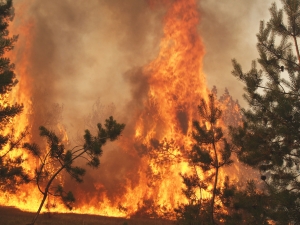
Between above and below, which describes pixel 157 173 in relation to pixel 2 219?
above

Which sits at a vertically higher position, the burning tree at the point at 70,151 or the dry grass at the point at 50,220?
the burning tree at the point at 70,151

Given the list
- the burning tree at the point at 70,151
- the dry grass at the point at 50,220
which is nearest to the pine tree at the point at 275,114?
the burning tree at the point at 70,151

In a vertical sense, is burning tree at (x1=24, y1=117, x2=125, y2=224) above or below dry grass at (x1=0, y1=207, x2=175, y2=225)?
above

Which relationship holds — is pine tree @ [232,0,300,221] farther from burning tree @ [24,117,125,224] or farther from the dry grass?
the dry grass

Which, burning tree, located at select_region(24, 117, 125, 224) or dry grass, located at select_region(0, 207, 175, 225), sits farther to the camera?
dry grass, located at select_region(0, 207, 175, 225)

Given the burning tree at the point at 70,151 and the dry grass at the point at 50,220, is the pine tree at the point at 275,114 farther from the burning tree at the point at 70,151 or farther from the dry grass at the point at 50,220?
the dry grass at the point at 50,220

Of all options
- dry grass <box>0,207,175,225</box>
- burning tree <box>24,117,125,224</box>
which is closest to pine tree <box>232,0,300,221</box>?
burning tree <box>24,117,125,224</box>

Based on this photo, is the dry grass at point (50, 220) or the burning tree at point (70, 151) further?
the dry grass at point (50, 220)

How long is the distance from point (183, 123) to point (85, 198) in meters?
15.5

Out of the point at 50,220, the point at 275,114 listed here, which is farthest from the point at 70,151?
the point at 50,220

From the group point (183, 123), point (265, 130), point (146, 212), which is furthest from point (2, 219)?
point (183, 123)

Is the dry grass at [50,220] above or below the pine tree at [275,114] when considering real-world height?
below

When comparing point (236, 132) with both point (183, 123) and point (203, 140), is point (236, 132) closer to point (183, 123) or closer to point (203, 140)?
point (203, 140)

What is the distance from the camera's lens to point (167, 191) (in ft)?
94.5
